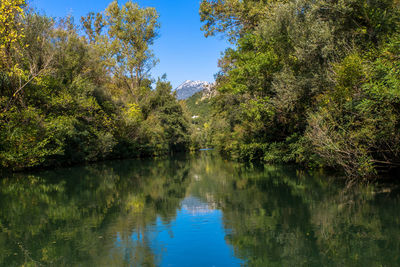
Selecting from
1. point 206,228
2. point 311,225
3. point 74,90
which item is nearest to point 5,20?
point 74,90

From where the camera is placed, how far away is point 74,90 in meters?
29.0

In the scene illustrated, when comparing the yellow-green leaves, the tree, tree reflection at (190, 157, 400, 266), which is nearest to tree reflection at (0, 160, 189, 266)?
tree reflection at (190, 157, 400, 266)

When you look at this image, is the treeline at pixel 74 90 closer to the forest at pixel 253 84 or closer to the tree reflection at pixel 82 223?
the forest at pixel 253 84

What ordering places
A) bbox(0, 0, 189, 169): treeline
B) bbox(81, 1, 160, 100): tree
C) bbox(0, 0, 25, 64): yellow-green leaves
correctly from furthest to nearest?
bbox(81, 1, 160, 100): tree, bbox(0, 0, 189, 169): treeline, bbox(0, 0, 25, 64): yellow-green leaves

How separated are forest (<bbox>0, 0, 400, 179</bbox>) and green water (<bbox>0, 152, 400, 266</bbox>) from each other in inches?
142

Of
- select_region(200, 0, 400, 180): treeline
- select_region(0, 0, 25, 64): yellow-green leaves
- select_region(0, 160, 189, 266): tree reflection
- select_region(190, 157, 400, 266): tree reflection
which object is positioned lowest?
select_region(190, 157, 400, 266): tree reflection

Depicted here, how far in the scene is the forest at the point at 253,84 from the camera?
1408 centimetres

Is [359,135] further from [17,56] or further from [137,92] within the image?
[137,92]

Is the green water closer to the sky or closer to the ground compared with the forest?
closer to the ground

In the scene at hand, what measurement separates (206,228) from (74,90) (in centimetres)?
2471

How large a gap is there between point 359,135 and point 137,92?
1500 inches

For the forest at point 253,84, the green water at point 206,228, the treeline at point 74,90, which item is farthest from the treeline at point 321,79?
the treeline at point 74,90

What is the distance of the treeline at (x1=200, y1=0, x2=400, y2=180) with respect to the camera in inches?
505

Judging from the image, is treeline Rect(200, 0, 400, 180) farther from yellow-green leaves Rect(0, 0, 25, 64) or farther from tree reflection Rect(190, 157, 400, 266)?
yellow-green leaves Rect(0, 0, 25, 64)
